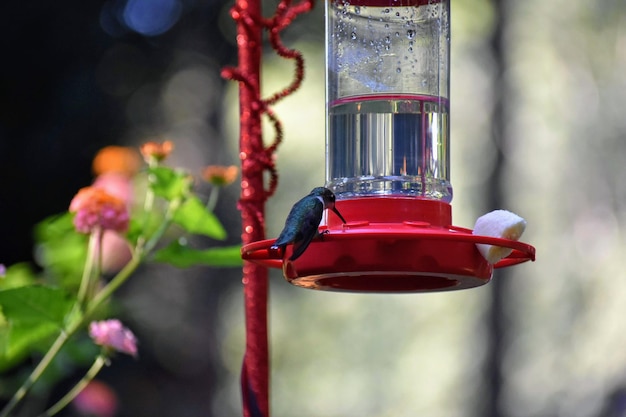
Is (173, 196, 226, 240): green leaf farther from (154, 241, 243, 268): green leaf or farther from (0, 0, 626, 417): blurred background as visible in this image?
(0, 0, 626, 417): blurred background


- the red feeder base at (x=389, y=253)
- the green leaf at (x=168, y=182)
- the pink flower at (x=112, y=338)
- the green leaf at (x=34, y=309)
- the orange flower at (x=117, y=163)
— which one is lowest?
the pink flower at (x=112, y=338)

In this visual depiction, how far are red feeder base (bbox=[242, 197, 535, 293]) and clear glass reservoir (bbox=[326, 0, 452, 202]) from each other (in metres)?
0.25

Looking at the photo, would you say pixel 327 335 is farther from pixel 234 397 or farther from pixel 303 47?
pixel 303 47

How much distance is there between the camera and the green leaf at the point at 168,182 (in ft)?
7.06

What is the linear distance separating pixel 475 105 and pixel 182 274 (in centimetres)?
216

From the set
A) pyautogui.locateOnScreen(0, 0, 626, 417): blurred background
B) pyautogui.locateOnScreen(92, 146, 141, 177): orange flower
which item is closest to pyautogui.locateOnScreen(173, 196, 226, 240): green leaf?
pyautogui.locateOnScreen(92, 146, 141, 177): orange flower

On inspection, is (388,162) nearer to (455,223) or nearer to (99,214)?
(99,214)

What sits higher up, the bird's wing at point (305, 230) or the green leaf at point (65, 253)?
the bird's wing at point (305, 230)

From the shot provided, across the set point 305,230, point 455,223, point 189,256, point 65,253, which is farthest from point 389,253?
point 455,223

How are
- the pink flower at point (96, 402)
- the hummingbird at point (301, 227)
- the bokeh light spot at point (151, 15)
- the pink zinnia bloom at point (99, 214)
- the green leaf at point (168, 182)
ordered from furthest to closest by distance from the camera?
the bokeh light spot at point (151, 15)
the pink flower at point (96, 402)
the green leaf at point (168, 182)
the pink zinnia bloom at point (99, 214)
the hummingbird at point (301, 227)

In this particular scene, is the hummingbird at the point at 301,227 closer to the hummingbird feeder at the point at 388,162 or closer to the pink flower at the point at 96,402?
the hummingbird feeder at the point at 388,162

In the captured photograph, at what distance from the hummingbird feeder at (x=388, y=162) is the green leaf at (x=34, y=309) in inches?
21.3

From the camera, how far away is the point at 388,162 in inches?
78.6

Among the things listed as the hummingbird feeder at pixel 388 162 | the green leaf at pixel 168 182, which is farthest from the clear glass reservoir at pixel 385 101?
the green leaf at pixel 168 182
